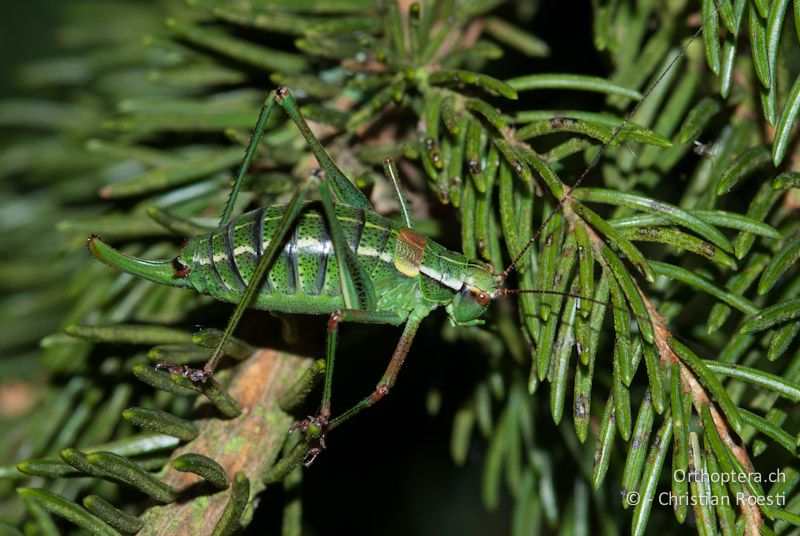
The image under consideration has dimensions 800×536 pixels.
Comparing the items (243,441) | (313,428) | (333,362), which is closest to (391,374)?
(333,362)

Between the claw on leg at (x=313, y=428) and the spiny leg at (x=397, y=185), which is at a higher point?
the spiny leg at (x=397, y=185)

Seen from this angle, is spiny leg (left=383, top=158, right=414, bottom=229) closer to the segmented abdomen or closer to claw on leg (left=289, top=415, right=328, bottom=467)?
the segmented abdomen

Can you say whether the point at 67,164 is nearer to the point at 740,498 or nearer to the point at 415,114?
the point at 415,114

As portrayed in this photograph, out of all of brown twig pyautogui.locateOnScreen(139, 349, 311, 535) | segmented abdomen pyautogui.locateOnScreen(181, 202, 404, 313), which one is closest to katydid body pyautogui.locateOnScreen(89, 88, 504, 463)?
segmented abdomen pyautogui.locateOnScreen(181, 202, 404, 313)

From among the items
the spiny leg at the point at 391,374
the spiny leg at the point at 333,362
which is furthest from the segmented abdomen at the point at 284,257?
the spiny leg at the point at 391,374

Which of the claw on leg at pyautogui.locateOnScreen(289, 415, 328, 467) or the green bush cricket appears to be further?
the green bush cricket

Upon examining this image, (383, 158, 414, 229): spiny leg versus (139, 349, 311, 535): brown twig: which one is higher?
(383, 158, 414, 229): spiny leg

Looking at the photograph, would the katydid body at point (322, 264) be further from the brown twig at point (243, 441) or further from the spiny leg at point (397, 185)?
the brown twig at point (243, 441)

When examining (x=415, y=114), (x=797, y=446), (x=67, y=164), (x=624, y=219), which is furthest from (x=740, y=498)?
(x=67, y=164)
